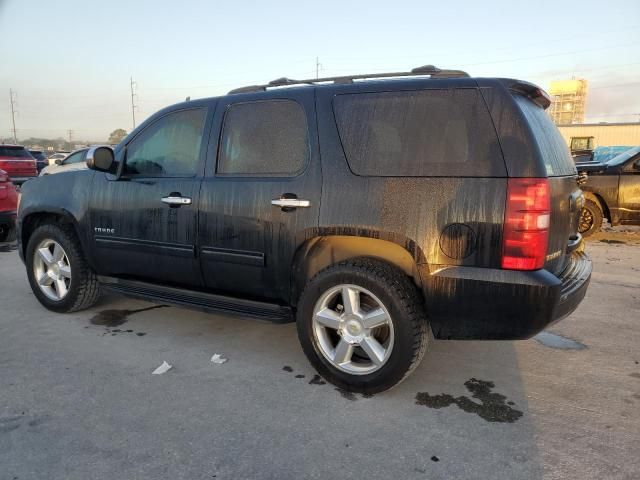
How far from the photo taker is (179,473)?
7.25 ft

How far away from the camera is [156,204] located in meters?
3.69

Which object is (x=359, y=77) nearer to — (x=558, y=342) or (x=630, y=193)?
(x=558, y=342)

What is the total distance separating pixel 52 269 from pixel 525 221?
4046 millimetres

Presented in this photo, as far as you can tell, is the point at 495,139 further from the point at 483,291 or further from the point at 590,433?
the point at 590,433

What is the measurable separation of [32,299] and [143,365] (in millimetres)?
2398

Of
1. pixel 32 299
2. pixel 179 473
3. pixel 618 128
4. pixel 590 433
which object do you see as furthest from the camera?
pixel 618 128

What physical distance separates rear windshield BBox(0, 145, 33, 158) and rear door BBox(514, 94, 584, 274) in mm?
17309

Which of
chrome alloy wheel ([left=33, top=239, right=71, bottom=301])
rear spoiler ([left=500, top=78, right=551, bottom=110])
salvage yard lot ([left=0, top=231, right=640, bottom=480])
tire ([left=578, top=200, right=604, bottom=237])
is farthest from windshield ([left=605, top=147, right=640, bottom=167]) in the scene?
chrome alloy wheel ([left=33, top=239, right=71, bottom=301])

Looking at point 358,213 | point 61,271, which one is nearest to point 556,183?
point 358,213

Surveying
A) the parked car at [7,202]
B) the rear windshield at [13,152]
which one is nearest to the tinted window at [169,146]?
the parked car at [7,202]

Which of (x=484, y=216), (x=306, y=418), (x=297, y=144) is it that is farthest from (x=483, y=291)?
(x=297, y=144)

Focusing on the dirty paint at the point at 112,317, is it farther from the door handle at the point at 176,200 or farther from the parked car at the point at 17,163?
the parked car at the point at 17,163

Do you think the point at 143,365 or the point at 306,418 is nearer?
the point at 306,418

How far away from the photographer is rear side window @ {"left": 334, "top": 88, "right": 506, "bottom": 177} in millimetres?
2623
